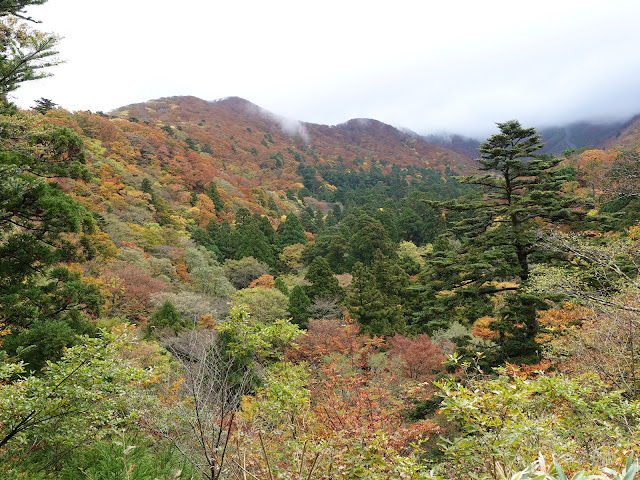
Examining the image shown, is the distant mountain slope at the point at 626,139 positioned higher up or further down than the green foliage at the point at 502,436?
higher up

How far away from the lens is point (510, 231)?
9891 millimetres

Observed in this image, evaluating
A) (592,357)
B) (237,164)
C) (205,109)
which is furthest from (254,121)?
(592,357)

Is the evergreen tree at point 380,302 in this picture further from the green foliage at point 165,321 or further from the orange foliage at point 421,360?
the green foliage at point 165,321

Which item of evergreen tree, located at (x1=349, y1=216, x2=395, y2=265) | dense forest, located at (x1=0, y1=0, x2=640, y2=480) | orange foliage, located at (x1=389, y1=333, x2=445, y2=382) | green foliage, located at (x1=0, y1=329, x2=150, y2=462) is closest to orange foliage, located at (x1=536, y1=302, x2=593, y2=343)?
dense forest, located at (x1=0, y1=0, x2=640, y2=480)

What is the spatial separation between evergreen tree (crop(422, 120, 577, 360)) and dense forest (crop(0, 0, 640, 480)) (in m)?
0.07

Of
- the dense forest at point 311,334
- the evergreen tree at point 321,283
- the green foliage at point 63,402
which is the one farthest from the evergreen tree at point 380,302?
the green foliage at point 63,402

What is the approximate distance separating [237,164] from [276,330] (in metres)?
60.6

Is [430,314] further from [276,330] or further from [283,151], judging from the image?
[283,151]

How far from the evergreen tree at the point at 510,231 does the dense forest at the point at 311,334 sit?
0.07 metres

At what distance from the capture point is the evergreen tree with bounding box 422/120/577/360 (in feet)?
31.2

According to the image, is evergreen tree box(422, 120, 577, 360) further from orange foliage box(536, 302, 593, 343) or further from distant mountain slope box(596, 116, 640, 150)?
distant mountain slope box(596, 116, 640, 150)

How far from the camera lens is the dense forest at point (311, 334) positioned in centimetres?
339

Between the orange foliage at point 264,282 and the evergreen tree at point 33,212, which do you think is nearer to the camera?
the evergreen tree at point 33,212

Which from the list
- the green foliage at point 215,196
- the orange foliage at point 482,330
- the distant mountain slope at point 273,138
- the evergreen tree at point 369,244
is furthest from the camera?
the distant mountain slope at point 273,138
